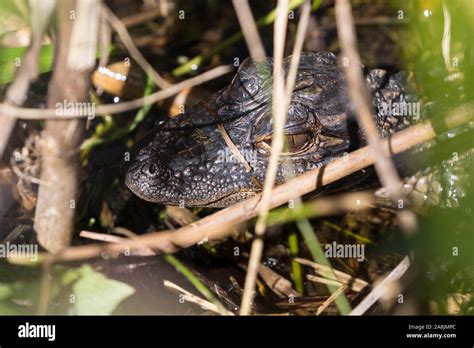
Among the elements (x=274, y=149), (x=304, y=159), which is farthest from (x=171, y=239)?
(x=304, y=159)

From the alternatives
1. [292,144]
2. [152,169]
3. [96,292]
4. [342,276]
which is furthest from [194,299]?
[292,144]

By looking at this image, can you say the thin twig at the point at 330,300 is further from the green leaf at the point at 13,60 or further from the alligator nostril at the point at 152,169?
the green leaf at the point at 13,60

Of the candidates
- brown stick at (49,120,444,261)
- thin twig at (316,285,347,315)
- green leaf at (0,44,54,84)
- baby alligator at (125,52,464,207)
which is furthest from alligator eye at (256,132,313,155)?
green leaf at (0,44,54,84)

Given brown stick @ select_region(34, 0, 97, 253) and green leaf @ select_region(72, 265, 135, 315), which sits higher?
brown stick @ select_region(34, 0, 97, 253)

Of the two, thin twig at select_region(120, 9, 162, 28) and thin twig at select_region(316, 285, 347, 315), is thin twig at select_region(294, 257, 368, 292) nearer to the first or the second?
thin twig at select_region(316, 285, 347, 315)

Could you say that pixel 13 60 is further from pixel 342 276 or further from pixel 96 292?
pixel 342 276

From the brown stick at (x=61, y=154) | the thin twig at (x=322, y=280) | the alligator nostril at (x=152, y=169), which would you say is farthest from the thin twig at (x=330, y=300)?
the brown stick at (x=61, y=154)
